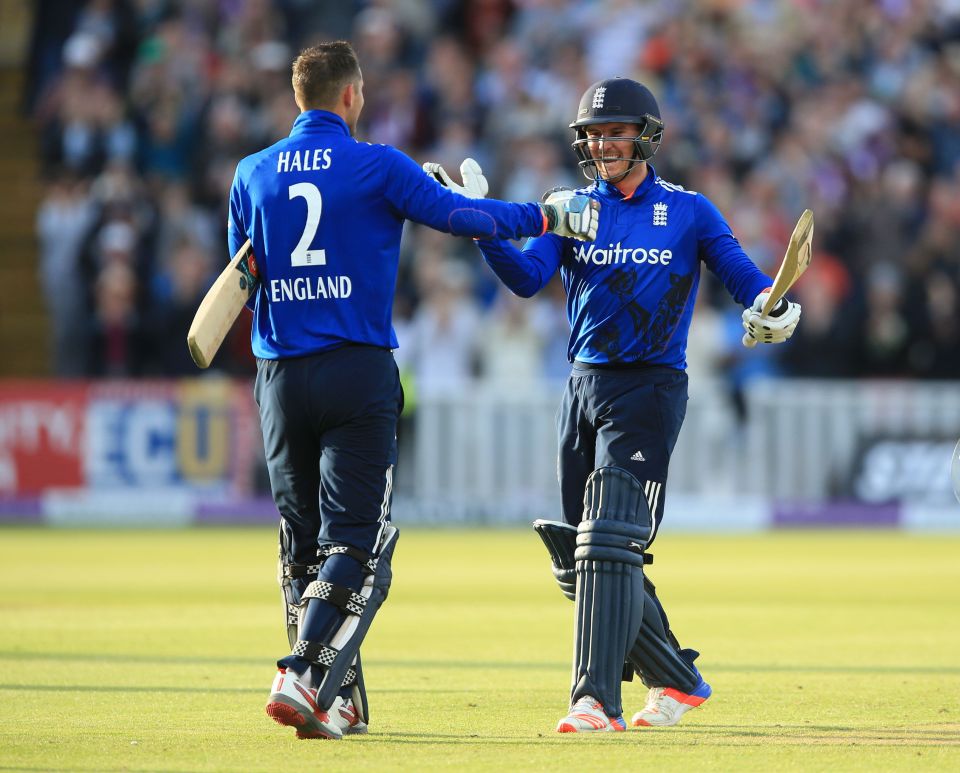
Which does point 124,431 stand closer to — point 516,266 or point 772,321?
point 516,266

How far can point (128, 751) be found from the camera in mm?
6340

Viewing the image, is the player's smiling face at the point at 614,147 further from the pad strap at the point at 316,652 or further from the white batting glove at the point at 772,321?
the pad strap at the point at 316,652

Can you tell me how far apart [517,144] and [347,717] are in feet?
46.1

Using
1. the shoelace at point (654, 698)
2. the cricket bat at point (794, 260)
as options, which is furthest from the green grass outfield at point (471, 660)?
the cricket bat at point (794, 260)

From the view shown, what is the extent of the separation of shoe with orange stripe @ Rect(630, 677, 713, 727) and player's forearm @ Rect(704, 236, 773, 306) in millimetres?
1553

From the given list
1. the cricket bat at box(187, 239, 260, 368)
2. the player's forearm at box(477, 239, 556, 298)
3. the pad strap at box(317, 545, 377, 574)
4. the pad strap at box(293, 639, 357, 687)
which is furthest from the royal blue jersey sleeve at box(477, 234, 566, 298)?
the pad strap at box(293, 639, 357, 687)

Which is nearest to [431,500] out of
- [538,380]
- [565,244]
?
[538,380]

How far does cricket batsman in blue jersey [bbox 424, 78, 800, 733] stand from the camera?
277 inches

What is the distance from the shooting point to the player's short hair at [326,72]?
698cm

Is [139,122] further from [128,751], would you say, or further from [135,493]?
[128,751]

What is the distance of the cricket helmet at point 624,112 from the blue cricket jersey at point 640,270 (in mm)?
157

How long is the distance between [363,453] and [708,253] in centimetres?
167

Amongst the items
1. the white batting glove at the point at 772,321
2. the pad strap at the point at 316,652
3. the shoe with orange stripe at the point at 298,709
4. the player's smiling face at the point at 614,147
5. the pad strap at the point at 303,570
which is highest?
the player's smiling face at the point at 614,147

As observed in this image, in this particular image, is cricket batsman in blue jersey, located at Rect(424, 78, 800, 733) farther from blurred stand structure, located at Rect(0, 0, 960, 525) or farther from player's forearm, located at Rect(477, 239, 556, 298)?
blurred stand structure, located at Rect(0, 0, 960, 525)
